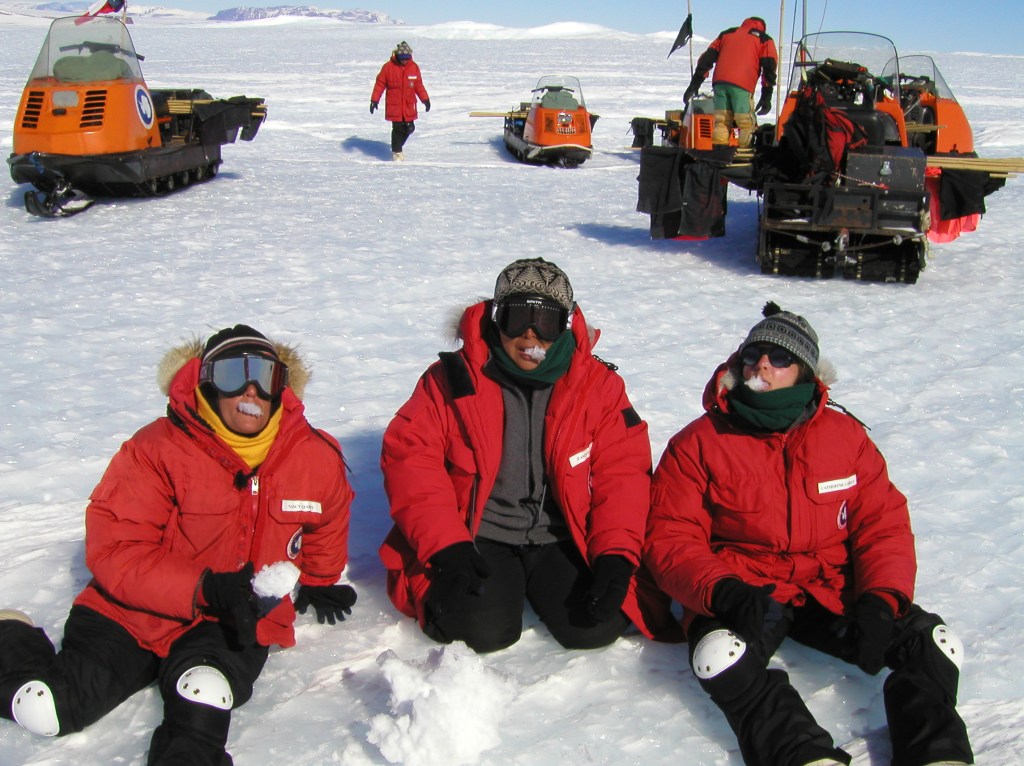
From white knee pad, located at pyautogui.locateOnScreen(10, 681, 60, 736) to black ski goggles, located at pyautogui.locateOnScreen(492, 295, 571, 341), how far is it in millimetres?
1258

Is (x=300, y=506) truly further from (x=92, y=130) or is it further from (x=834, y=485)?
(x=92, y=130)

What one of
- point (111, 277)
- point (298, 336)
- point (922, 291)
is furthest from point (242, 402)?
point (922, 291)

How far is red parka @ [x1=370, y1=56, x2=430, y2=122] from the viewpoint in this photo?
11.9 meters

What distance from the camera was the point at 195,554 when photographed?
2236 mm

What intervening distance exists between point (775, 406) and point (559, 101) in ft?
33.4

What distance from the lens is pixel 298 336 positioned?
5.00 metres

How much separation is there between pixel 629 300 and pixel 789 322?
3.42 meters

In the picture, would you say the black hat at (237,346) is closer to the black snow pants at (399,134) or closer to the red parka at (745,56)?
the red parka at (745,56)

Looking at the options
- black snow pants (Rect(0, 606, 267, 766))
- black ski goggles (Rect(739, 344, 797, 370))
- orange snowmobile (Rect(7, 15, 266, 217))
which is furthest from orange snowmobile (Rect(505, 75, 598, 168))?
black snow pants (Rect(0, 606, 267, 766))

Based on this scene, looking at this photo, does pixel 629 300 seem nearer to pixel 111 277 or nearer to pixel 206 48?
pixel 111 277

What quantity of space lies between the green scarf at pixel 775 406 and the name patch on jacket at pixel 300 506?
1005 millimetres

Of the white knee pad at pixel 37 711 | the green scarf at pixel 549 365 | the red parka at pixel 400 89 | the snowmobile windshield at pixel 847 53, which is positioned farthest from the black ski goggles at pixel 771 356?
the red parka at pixel 400 89

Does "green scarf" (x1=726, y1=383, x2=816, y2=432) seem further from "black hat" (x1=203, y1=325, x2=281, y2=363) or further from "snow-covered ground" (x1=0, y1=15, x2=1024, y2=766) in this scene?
"black hat" (x1=203, y1=325, x2=281, y2=363)

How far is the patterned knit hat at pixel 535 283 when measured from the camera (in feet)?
7.84
